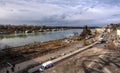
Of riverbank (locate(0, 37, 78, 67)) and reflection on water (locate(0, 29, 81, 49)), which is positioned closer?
riverbank (locate(0, 37, 78, 67))

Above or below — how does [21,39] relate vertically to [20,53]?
below

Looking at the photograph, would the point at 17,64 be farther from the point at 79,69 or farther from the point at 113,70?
the point at 113,70

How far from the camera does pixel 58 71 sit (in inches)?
1041

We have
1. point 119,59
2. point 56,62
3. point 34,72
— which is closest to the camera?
point 34,72

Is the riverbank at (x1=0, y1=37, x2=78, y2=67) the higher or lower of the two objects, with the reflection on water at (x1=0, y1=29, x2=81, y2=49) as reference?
higher

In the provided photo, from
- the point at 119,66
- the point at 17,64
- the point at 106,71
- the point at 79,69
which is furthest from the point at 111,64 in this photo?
the point at 17,64

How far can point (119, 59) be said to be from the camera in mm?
34031

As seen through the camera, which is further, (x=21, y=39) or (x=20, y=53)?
(x=21, y=39)

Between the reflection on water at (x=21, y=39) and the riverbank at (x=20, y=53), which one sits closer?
the riverbank at (x=20, y=53)

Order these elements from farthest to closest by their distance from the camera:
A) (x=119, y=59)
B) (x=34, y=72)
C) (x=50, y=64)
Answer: (x=119, y=59)
(x=50, y=64)
(x=34, y=72)

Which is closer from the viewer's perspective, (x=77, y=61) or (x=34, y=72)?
(x=34, y=72)

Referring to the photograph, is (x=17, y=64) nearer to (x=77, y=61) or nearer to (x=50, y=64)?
(x=50, y=64)

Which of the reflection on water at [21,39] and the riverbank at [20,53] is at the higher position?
the riverbank at [20,53]

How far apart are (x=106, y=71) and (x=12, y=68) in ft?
41.4
